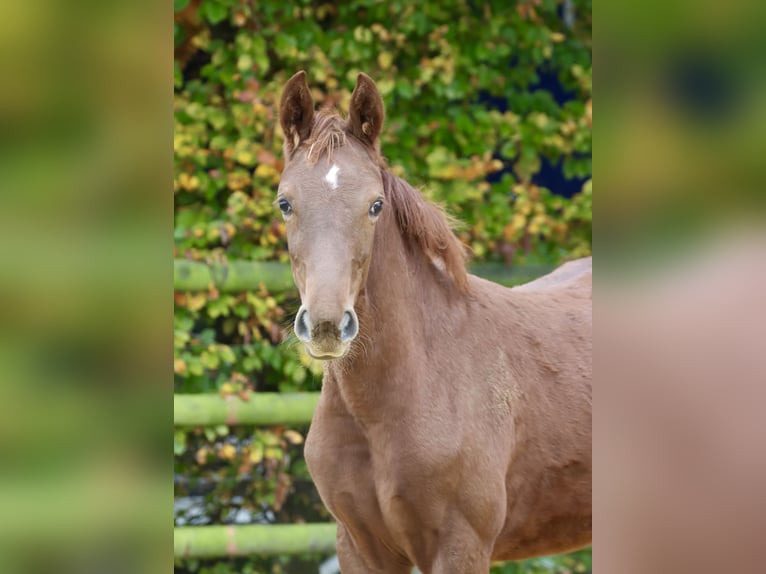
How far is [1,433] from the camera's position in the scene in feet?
1.75

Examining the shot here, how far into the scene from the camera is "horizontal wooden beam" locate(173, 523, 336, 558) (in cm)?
467

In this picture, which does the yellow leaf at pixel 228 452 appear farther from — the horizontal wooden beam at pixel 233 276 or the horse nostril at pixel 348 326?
the horse nostril at pixel 348 326

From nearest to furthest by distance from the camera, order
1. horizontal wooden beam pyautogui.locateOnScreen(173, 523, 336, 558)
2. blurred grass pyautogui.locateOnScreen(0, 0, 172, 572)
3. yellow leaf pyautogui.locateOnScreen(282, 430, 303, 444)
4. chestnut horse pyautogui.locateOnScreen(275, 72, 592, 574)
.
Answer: blurred grass pyautogui.locateOnScreen(0, 0, 172, 572)
chestnut horse pyautogui.locateOnScreen(275, 72, 592, 574)
horizontal wooden beam pyautogui.locateOnScreen(173, 523, 336, 558)
yellow leaf pyautogui.locateOnScreen(282, 430, 303, 444)

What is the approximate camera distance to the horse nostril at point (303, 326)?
7.77 ft

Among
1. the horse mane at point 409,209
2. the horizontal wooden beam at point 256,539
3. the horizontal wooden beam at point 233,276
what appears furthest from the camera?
the horizontal wooden beam at point 233,276

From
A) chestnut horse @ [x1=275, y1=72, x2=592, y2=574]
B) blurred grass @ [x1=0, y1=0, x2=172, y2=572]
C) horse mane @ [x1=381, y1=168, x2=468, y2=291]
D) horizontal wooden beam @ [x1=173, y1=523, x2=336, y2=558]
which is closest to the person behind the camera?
blurred grass @ [x1=0, y1=0, x2=172, y2=572]

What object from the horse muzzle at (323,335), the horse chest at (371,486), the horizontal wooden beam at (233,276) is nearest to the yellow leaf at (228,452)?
the horizontal wooden beam at (233,276)

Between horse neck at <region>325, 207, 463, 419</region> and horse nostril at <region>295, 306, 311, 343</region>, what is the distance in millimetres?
359

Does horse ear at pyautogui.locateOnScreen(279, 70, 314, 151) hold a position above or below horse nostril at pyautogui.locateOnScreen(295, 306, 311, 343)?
above

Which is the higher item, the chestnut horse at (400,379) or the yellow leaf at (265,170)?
the yellow leaf at (265,170)

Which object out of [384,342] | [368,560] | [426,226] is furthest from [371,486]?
[426,226]

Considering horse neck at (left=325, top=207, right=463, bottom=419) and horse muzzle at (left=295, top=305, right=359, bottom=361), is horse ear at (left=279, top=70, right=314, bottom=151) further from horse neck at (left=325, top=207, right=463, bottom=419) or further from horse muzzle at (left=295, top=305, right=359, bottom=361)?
horse muzzle at (left=295, top=305, right=359, bottom=361)

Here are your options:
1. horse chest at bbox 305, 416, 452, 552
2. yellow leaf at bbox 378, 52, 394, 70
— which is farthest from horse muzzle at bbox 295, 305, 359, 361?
yellow leaf at bbox 378, 52, 394, 70

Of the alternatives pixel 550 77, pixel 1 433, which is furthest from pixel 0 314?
pixel 550 77
